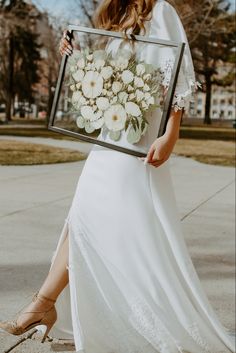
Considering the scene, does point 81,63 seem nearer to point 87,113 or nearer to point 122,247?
point 87,113

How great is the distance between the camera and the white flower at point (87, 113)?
1633 mm

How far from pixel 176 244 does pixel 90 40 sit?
68cm

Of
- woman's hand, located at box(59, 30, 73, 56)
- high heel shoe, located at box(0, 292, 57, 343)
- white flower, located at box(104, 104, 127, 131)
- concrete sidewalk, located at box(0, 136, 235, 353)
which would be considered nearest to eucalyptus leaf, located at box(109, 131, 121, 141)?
white flower, located at box(104, 104, 127, 131)

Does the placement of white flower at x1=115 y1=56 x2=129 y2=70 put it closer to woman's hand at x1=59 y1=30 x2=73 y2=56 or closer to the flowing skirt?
woman's hand at x1=59 y1=30 x2=73 y2=56

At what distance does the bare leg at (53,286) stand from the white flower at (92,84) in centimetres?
48

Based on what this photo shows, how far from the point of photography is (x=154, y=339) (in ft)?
6.62

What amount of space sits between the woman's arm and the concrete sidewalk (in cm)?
42

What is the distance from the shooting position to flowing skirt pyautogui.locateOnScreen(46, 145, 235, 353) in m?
1.85

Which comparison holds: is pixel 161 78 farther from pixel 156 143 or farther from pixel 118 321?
pixel 118 321

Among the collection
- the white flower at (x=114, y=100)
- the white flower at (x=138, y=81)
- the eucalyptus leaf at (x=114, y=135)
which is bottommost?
the eucalyptus leaf at (x=114, y=135)

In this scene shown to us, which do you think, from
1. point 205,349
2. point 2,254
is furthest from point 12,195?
point 205,349

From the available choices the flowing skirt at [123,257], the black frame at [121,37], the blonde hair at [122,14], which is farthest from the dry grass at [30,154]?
the blonde hair at [122,14]

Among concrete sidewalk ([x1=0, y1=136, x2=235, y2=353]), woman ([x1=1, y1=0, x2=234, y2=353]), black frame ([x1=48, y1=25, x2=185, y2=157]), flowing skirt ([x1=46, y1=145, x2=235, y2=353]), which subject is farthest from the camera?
Result: concrete sidewalk ([x1=0, y1=136, x2=235, y2=353])

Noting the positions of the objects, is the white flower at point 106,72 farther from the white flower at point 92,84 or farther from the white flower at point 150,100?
the white flower at point 150,100
